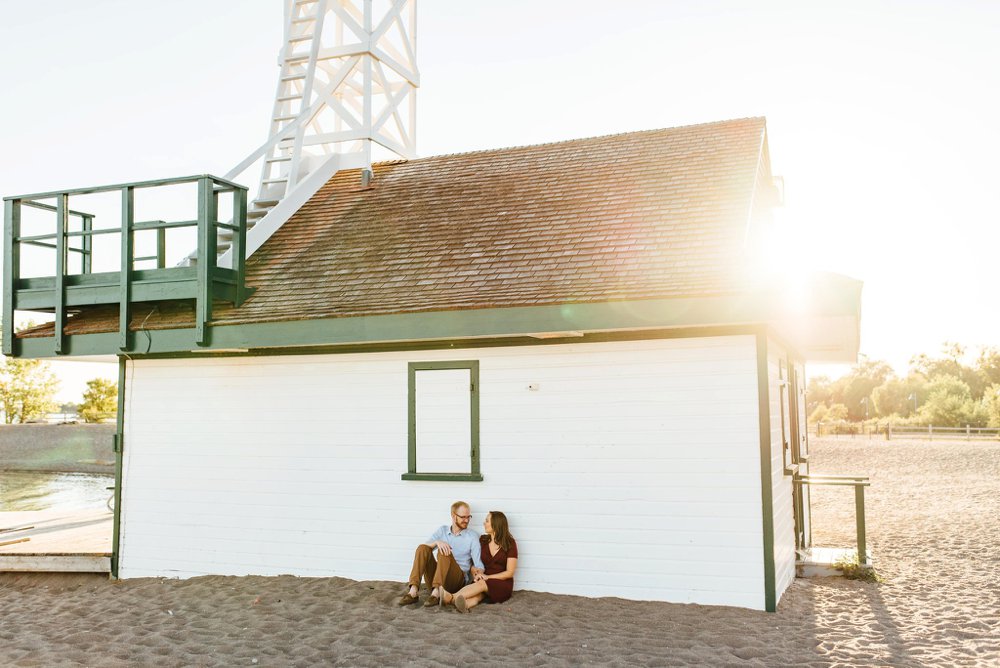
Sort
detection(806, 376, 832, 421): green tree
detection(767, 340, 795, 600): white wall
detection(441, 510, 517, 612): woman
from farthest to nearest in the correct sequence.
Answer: detection(806, 376, 832, 421): green tree → detection(767, 340, 795, 600): white wall → detection(441, 510, 517, 612): woman

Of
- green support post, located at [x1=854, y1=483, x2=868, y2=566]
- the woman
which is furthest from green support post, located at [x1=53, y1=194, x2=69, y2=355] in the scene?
green support post, located at [x1=854, y1=483, x2=868, y2=566]

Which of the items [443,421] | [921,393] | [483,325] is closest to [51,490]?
[443,421]

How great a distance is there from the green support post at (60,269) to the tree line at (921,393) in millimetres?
37187

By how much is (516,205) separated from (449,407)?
2925mm

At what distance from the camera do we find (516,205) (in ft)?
33.5

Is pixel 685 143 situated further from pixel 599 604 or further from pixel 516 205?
pixel 599 604

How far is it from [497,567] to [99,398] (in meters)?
57.3

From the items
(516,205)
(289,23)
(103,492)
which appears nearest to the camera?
(516,205)

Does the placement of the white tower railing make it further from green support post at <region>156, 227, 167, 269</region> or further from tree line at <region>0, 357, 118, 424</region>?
tree line at <region>0, 357, 118, 424</region>

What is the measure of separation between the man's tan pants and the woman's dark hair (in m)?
0.45

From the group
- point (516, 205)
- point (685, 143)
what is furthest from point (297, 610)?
point (685, 143)

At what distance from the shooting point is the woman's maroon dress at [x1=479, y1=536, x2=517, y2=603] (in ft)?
25.2

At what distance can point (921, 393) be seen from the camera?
7512 cm

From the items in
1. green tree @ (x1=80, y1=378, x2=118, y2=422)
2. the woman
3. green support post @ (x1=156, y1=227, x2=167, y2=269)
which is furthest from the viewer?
green tree @ (x1=80, y1=378, x2=118, y2=422)
